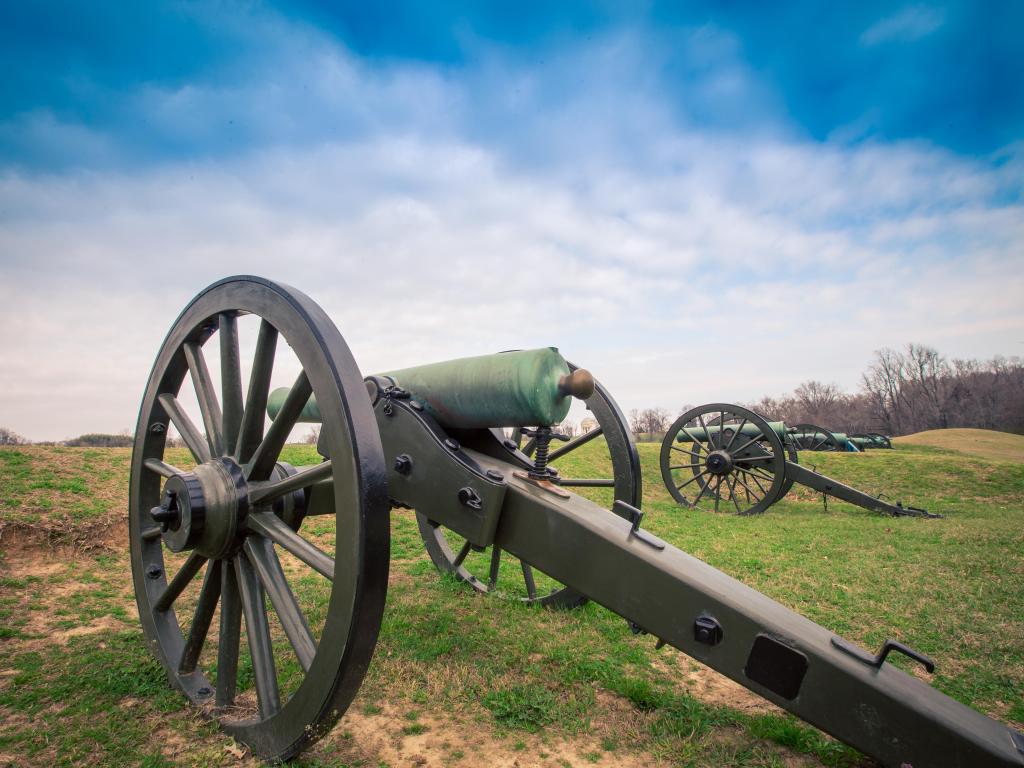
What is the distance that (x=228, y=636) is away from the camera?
2.64 m

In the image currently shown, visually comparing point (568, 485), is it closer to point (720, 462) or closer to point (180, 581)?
point (180, 581)

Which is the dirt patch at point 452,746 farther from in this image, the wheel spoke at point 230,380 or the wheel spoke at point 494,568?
the wheel spoke at point 494,568

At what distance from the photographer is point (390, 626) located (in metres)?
3.91

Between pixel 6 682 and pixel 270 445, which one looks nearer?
pixel 270 445

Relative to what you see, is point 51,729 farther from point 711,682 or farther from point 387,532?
point 711,682

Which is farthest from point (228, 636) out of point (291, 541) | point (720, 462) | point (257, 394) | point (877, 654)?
Answer: point (720, 462)

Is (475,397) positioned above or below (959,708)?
above

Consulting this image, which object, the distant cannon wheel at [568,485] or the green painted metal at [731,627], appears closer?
the green painted metal at [731,627]

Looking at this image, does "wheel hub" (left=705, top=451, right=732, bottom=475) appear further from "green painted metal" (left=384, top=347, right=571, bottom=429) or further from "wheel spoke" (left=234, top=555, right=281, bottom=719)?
"wheel spoke" (left=234, top=555, right=281, bottom=719)

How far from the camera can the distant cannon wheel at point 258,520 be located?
2.01 m

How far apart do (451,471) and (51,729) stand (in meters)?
2.06

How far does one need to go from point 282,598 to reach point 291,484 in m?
0.45

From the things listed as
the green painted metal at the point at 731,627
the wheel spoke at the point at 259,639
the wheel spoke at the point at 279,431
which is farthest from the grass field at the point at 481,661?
the wheel spoke at the point at 279,431

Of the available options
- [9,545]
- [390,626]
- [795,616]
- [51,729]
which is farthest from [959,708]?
[9,545]
